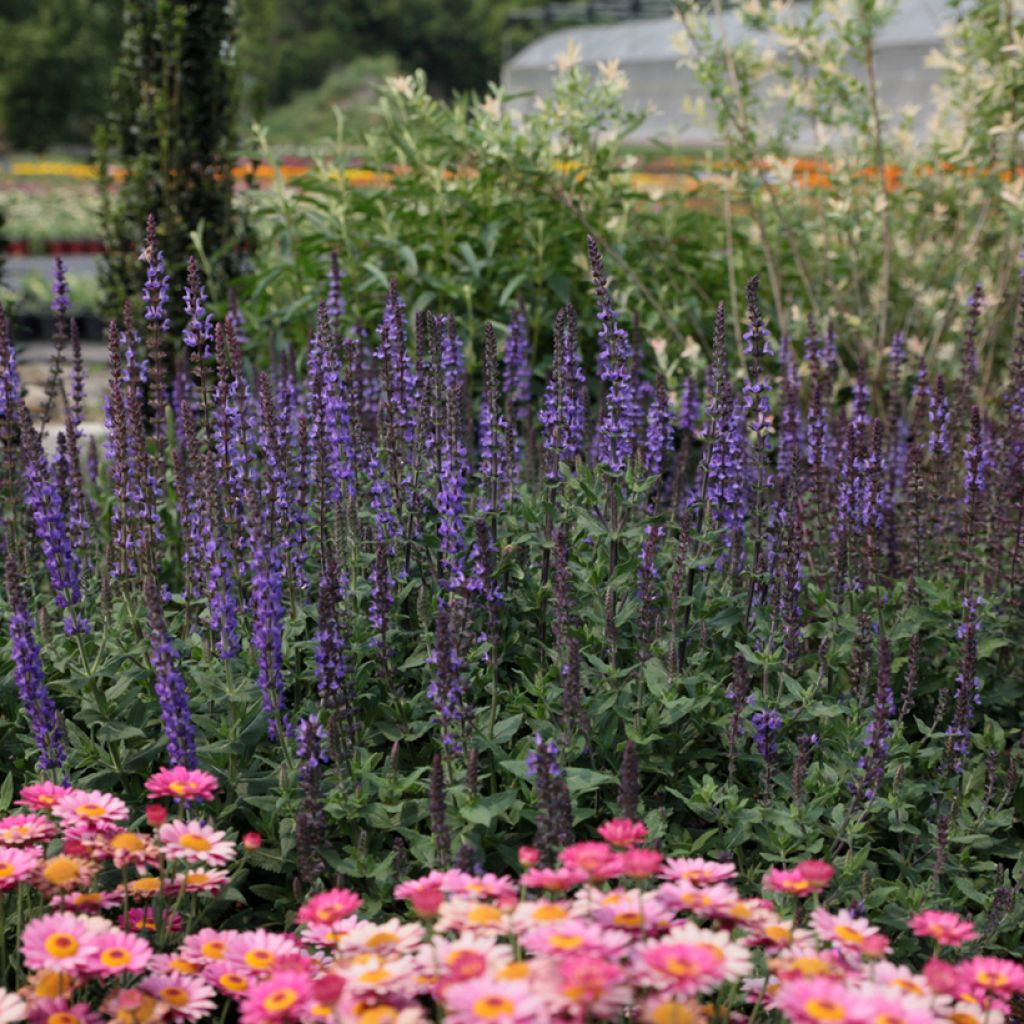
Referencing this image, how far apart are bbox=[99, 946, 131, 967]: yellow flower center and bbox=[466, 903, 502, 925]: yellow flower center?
61 centimetres

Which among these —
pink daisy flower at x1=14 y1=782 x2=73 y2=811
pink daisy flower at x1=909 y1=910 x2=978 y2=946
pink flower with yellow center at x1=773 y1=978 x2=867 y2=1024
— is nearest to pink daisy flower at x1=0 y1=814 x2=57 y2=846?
pink daisy flower at x1=14 y1=782 x2=73 y2=811

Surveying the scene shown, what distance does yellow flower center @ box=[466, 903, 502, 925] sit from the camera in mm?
2123

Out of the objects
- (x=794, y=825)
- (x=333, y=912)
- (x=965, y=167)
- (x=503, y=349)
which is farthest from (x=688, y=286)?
(x=333, y=912)

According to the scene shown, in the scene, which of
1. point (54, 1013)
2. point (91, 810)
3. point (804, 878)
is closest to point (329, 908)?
point (54, 1013)

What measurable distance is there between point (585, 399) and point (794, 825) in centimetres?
157

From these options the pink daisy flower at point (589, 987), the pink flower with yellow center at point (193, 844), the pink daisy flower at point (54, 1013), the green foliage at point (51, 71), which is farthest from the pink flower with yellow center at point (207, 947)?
the green foliage at point (51, 71)

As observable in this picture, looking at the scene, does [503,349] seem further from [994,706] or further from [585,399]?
[994,706]

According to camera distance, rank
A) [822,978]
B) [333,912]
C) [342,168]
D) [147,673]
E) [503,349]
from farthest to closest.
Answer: [342,168] → [503,349] → [147,673] → [333,912] → [822,978]

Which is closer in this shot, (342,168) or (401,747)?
(401,747)

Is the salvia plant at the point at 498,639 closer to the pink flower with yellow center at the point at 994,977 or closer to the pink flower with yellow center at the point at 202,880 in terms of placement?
the pink flower with yellow center at the point at 202,880

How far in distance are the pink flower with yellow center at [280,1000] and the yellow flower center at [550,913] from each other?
38 centimetres

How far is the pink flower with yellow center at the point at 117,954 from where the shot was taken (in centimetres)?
223

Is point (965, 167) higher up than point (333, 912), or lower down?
higher up

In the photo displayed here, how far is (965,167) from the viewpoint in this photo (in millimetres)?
7133
